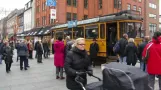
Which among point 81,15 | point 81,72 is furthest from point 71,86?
Answer: point 81,15

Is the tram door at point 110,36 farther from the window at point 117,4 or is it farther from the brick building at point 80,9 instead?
the window at point 117,4

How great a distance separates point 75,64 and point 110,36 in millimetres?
10377

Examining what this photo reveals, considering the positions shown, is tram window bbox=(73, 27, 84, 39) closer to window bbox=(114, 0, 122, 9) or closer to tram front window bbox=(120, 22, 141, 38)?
tram front window bbox=(120, 22, 141, 38)

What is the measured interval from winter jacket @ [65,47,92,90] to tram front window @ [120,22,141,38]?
977 centimetres

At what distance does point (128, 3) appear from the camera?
52.9 m

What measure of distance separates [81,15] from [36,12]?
15.3 meters

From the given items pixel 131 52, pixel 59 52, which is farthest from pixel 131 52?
pixel 59 52

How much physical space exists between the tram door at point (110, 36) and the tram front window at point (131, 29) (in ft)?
1.98

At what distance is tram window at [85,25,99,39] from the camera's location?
15.2m

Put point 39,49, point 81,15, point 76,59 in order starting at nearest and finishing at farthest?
point 76,59 < point 39,49 < point 81,15

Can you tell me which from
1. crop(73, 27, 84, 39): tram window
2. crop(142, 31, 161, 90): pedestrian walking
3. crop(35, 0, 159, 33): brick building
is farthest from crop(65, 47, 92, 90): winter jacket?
crop(35, 0, 159, 33): brick building

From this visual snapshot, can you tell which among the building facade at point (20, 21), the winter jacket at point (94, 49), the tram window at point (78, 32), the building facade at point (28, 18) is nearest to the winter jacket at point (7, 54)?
the winter jacket at point (94, 49)

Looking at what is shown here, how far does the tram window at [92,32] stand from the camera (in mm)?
15205

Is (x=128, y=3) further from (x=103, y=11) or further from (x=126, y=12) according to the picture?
(x=126, y=12)
